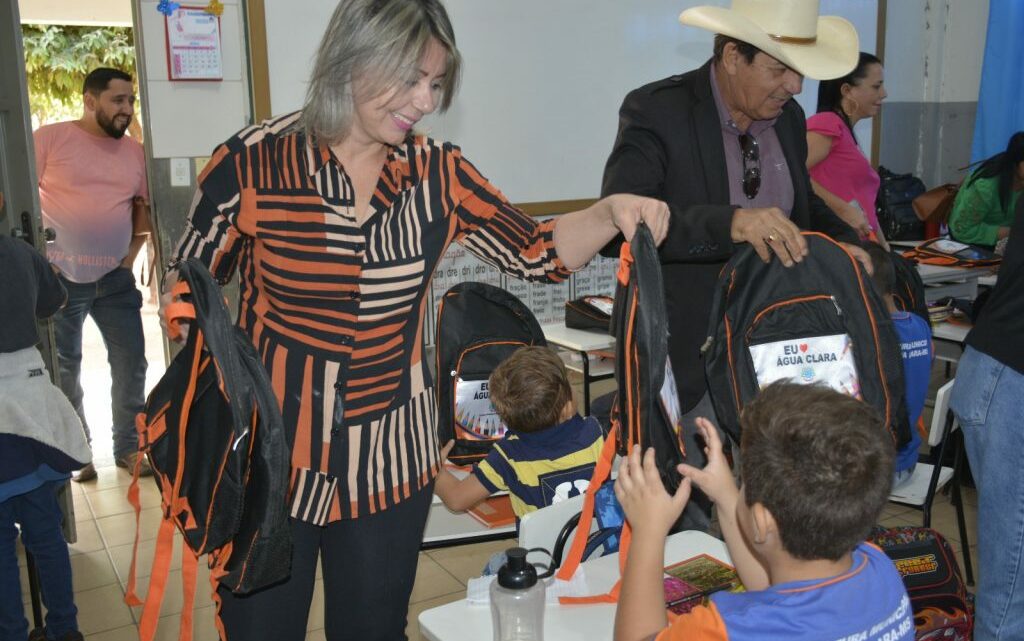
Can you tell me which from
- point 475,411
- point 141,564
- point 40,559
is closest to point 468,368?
point 475,411

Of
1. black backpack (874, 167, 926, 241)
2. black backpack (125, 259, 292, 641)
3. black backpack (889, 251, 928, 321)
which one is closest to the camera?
black backpack (125, 259, 292, 641)

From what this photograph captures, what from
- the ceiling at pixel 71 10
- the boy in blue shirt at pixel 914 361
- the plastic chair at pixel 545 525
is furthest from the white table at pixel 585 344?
the ceiling at pixel 71 10

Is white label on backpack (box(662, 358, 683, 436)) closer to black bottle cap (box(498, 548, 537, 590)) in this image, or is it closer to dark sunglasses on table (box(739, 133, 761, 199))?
black bottle cap (box(498, 548, 537, 590))

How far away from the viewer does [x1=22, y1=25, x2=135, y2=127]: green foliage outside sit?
42.2ft

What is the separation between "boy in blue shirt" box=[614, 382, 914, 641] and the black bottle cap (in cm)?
16

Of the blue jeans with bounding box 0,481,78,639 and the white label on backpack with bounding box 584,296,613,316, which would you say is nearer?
the blue jeans with bounding box 0,481,78,639

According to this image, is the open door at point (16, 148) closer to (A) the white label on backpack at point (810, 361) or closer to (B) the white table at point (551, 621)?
(B) the white table at point (551, 621)

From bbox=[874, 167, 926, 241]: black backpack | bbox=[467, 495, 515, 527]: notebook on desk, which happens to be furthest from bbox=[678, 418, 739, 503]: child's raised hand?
bbox=[874, 167, 926, 241]: black backpack

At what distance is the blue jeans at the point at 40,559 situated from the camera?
9.12 ft

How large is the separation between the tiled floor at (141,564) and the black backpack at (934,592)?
1538 millimetres

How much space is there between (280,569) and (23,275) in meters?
1.84

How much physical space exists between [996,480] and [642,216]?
1077 millimetres

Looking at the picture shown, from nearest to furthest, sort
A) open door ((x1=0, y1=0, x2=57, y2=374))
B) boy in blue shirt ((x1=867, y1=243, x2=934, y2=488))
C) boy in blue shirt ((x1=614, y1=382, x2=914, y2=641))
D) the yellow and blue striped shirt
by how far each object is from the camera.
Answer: boy in blue shirt ((x1=614, y1=382, x2=914, y2=641)) → the yellow and blue striped shirt → boy in blue shirt ((x1=867, y1=243, x2=934, y2=488)) → open door ((x1=0, y1=0, x2=57, y2=374))

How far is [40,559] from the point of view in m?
2.87
